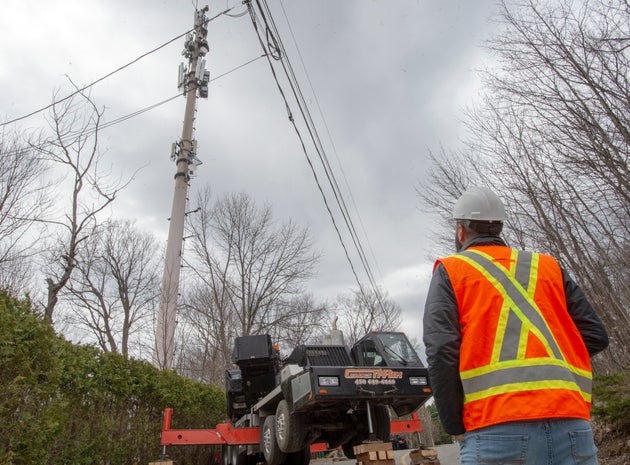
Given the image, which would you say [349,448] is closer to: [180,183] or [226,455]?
[226,455]

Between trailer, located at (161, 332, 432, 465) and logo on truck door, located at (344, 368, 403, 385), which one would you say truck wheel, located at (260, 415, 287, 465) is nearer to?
trailer, located at (161, 332, 432, 465)

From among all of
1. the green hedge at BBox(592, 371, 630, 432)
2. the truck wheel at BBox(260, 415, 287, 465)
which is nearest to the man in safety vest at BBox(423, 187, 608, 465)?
the green hedge at BBox(592, 371, 630, 432)

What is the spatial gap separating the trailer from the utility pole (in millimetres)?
5052

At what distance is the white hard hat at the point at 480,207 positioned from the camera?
2.41 m

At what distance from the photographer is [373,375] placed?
6906 millimetres

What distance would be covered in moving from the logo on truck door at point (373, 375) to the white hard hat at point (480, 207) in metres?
4.81

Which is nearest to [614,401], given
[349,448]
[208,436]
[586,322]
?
[349,448]

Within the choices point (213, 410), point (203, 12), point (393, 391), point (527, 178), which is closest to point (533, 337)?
point (393, 391)

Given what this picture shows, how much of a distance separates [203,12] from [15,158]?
8.41m

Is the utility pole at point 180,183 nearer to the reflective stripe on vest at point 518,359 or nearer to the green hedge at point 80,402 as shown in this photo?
the green hedge at point 80,402

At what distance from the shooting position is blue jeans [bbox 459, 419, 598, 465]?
5.77ft

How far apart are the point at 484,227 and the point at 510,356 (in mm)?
769

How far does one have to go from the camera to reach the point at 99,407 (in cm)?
733

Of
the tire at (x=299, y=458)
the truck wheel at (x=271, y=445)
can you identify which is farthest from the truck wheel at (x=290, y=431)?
the tire at (x=299, y=458)
